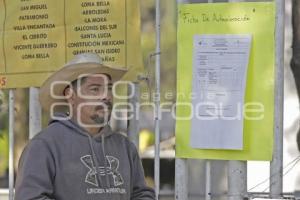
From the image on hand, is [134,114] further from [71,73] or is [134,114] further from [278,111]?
[278,111]

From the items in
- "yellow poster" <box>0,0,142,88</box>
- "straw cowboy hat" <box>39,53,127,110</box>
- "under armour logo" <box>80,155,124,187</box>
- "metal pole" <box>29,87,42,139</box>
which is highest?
"yellow poster" <box>0,0,142,88</box>

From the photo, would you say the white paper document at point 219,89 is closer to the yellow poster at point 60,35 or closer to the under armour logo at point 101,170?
the yellow poster at point 60,35

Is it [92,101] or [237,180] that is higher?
[92,101]

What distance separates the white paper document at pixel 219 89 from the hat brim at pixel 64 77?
0.38 m

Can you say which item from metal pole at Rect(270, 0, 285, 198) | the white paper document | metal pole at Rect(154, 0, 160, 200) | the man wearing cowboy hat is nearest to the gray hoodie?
the man wearing cowboy hat

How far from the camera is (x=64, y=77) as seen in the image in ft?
9.31

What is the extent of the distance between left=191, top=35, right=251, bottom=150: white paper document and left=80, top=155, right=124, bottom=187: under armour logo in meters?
0.44

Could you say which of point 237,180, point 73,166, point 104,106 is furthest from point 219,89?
point 73,166

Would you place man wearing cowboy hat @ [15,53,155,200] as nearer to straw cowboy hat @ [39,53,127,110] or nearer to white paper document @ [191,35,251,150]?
straw cowboy hat @ [39,53,127,110]

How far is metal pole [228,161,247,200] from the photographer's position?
304cm

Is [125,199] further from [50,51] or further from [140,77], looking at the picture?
[50,51]

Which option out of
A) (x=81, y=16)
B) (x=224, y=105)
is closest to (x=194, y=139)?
(x=224, y=105)

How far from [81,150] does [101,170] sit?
118 millimetres

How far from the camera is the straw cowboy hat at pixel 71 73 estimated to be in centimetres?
281
